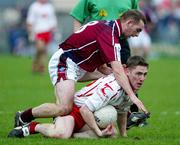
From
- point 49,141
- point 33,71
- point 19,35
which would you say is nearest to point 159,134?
point 49,141

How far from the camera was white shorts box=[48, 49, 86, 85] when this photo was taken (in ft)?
37.1

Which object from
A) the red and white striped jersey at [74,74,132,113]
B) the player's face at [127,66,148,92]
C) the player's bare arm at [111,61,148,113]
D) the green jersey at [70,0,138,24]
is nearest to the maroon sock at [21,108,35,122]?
the red and white striped jersey at [74,74,132,113]

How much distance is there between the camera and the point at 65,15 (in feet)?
115

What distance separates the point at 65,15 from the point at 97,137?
24395 millimetres

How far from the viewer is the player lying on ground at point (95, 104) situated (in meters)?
10.7

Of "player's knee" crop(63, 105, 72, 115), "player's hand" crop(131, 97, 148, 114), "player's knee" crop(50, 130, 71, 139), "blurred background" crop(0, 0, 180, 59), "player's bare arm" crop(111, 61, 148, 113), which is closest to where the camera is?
"player's hand" crop(131, 97, 148, 114)

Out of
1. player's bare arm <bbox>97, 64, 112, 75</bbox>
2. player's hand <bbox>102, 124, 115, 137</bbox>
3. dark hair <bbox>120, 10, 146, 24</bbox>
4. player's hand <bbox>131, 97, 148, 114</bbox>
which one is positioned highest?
dark hair <bbox>120, 10, 146, 24</bbox>

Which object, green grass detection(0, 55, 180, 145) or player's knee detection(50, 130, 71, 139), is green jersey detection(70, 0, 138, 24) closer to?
green grass detection(0, 55, 180, 145)

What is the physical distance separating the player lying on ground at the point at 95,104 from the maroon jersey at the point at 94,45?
0.27 meters

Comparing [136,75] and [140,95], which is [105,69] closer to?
[136,75]

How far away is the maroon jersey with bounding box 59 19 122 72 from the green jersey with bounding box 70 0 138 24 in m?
1.45

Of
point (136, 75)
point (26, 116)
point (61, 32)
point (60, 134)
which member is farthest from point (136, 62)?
point (61, 32)

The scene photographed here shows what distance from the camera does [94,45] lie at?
11094 millimetres

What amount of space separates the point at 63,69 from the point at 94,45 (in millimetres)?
564
